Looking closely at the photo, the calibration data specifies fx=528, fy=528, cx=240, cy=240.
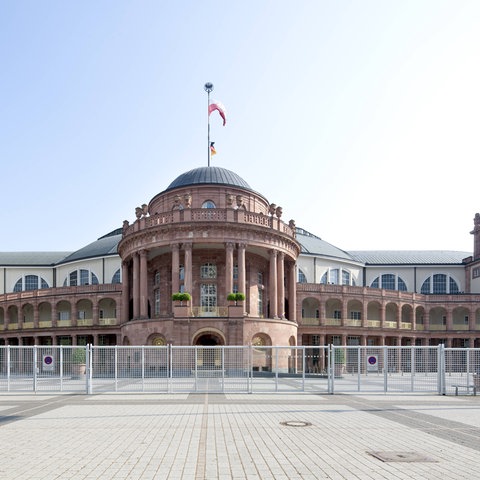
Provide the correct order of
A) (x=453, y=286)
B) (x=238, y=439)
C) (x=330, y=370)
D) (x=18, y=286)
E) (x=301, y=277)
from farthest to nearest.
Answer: (x=453, y=286) < (x=18, y=286) < (x=301, y=277) < (x=330, y=370) < (x=238, y=439)

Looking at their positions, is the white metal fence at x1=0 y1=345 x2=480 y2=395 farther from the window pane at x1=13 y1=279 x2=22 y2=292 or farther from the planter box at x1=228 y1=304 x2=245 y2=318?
the window pane at x1=13 y1=279 x2=22 y2=292

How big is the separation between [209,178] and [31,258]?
39.4 meters

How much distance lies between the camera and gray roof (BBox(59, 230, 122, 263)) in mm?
67938

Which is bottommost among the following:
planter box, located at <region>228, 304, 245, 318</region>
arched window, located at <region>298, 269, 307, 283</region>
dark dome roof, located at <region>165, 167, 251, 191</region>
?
planter box, located at <region>228, 304, 245, 318</region>

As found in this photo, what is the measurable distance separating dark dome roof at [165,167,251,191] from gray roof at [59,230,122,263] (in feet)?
66.0

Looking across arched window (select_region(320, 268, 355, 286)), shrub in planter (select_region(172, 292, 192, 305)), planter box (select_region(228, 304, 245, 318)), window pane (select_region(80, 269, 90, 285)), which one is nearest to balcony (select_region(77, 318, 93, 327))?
window pane (select_region(80, 269, 90, 285))

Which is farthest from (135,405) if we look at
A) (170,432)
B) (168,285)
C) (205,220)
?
(168,285)

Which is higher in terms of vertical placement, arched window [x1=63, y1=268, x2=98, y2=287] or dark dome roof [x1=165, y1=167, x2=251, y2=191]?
dark dome roof [x1=165, y1=167, x2=251, y2=191]

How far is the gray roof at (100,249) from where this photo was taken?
67.9 metres

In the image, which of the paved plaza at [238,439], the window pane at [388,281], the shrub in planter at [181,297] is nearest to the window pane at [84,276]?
the shrub in planter at [181,297]

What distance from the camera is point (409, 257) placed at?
77.7 m

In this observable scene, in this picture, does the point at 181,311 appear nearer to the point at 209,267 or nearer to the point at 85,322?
the point at 209,267

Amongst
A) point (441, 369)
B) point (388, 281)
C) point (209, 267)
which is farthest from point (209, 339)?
point (388, 281)

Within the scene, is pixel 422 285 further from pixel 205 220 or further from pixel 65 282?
pixel 65 282
